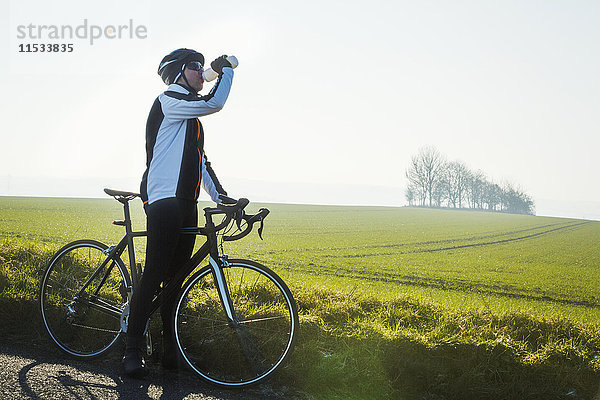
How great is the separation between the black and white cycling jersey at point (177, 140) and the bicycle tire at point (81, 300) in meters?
1.07

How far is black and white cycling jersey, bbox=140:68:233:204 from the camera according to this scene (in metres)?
3.51

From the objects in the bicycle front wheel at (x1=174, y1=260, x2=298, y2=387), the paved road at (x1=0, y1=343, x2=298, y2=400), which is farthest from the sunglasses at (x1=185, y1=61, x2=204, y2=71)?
the paved road at (x1=0, y1=343, x2=298, y2=400)

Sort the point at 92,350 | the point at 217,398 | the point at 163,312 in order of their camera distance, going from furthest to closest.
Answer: the point at 92,350, the point at 163,312, the point at 217,398

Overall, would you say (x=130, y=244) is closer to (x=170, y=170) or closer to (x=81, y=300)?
(x=81, y=300)

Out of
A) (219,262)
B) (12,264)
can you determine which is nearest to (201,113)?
(219,262)

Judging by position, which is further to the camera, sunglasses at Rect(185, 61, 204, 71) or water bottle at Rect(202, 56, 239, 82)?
sunglasses at Rect(185, 61, 204, 71)

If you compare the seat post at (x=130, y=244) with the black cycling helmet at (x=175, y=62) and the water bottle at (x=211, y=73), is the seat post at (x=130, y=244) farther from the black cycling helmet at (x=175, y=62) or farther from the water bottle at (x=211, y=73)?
the water bottle at (x=211, y=73)

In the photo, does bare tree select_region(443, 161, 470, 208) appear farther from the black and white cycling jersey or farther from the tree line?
the black and white cycling jersey

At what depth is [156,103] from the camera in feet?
12.2

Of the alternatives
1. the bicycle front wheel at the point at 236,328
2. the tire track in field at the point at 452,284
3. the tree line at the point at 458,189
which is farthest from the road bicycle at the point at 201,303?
the tree line at the point at 458,189

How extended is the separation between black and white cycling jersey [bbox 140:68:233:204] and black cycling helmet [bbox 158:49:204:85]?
17cm

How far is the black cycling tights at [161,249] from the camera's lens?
357 cm

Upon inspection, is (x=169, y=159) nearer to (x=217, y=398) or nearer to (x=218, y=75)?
(x=218, y=75)

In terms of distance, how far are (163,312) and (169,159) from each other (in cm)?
124
